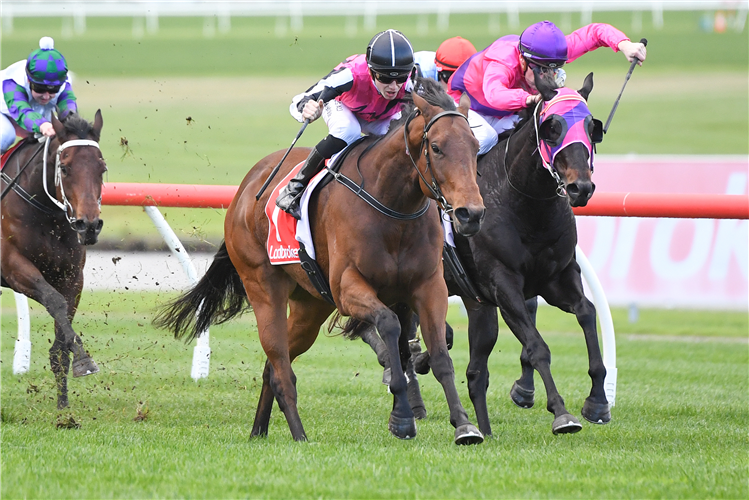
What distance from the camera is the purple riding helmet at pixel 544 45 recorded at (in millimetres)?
5469

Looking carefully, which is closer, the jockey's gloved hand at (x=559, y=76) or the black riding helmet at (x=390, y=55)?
the black riding helmet at (x=390, y=55)

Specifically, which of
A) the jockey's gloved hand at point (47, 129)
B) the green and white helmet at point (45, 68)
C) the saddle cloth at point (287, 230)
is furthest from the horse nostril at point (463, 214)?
the green and white helmet at point (45, 68)

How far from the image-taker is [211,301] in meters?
6.22

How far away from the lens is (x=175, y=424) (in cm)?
580

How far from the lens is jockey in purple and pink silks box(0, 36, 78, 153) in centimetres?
659

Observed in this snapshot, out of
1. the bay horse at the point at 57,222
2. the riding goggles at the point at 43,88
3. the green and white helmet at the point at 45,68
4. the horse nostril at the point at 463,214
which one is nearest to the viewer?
the horse nostril at the point at 463,214

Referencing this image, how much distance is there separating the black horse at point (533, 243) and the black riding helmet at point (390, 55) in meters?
0.79

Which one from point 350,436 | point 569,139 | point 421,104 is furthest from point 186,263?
point 569,139

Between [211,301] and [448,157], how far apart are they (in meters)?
2.43

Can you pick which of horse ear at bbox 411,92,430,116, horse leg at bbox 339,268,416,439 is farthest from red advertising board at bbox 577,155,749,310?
horse leg at bbox 339,268,416,439

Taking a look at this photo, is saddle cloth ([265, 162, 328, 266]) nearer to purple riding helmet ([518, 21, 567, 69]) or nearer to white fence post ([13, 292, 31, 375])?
purple riding helmet ([518, 21, 567, 69])

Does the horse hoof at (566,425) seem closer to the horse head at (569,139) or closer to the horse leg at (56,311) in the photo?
the horse head at (569,139)

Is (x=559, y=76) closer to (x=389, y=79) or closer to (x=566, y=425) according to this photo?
(x=389, y=79)

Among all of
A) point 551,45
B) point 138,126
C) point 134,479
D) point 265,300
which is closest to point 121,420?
point 265,300
